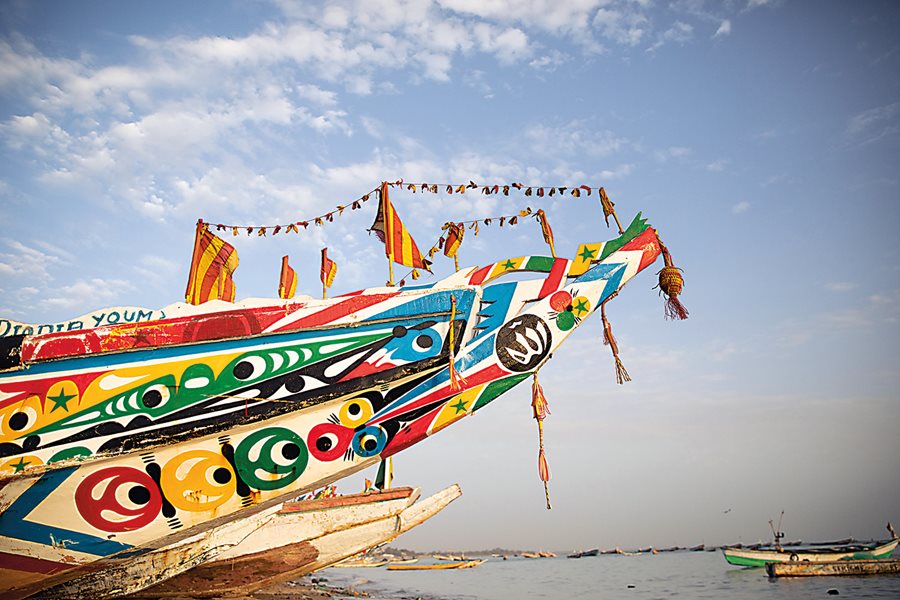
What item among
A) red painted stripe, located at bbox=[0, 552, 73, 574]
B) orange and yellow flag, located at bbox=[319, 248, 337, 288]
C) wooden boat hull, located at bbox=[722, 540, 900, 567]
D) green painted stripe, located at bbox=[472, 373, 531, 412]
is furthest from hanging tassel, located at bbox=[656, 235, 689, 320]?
wooden boat hull, located at bbox=[722, 540, 900, 567]

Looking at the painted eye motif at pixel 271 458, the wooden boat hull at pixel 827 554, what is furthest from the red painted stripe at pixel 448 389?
the wooden boat hull at pixel 827 554

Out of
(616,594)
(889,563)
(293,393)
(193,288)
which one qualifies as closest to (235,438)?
(293,393)

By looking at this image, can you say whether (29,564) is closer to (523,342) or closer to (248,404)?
(248,404)

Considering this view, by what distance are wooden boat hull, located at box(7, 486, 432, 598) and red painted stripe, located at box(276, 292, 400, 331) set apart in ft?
8.86

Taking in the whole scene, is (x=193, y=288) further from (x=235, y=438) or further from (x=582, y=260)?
(x=582, y=260)

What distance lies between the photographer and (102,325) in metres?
5.97

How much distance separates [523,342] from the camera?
6.30m

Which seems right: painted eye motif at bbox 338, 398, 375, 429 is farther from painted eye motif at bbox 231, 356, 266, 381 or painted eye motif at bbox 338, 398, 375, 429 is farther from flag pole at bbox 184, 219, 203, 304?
flag pole at bbox 184, 219, 203, 304

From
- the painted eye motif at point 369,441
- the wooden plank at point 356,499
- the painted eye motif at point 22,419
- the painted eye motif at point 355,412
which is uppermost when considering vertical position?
the painted eye motif at point 22,419

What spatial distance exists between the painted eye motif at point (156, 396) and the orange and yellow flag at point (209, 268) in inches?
122

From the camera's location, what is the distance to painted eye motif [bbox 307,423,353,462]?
562 cm

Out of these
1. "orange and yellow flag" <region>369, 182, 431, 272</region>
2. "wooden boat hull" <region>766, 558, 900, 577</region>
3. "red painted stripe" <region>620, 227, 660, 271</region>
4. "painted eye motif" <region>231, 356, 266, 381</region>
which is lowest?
"wooden boat hull" <region>766, 558, 900, 577</region>

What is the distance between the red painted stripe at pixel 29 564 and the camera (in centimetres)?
493

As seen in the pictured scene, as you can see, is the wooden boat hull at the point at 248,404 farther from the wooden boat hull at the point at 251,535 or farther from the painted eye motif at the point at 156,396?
the wooden boat hull at the point at 251,535
